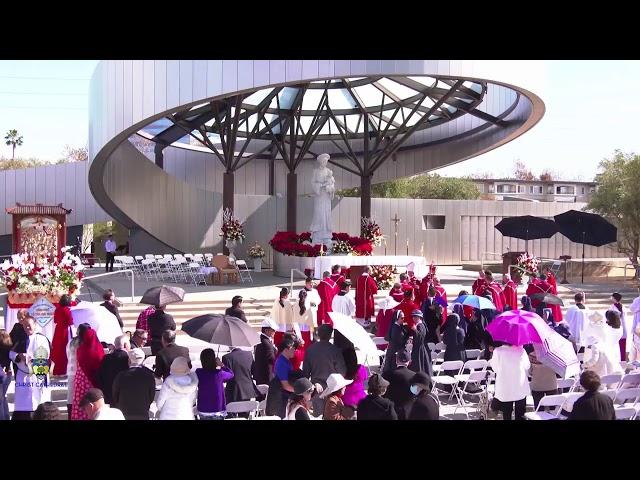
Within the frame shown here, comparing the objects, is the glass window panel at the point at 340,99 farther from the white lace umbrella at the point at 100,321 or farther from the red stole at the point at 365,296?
the white lace umbrella at the point at 100,321

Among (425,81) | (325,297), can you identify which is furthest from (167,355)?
(425,81)

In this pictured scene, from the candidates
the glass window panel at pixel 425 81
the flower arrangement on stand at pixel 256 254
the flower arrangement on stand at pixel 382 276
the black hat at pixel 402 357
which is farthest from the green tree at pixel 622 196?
the black hat at pixel 402 357

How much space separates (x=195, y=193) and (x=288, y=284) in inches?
472

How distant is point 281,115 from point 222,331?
23.4m

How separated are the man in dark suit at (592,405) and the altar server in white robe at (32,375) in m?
5.74

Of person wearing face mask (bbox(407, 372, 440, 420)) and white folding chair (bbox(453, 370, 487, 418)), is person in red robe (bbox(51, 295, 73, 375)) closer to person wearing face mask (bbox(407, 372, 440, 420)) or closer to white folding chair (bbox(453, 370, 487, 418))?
white folding chair (bbox(453, 370, 487, 418))

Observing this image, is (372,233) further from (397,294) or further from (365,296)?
(397,294)

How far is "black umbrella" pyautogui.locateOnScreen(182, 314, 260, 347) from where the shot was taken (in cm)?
873

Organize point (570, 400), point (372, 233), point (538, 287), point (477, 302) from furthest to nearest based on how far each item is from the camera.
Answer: point (372, 233) < point (538, 287) < point (477, 302) < point (570, 400)

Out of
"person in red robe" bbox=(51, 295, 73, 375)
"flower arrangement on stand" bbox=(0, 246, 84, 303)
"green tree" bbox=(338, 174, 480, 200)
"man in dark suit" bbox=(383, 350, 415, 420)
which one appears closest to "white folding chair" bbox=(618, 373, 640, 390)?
"man in dark suit" bbox=(383, 350, 415, 420)

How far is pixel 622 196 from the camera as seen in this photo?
30.1m

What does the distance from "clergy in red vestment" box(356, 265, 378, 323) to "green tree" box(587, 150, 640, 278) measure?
57.1 ft
